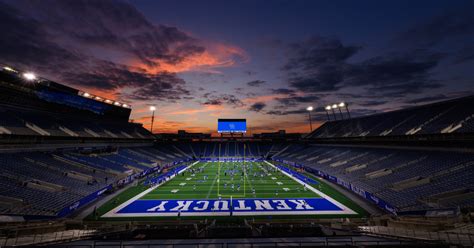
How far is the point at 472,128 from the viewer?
18.9 meters

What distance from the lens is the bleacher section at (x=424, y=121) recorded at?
70.9 ft

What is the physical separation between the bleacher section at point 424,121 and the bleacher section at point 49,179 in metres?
37.8

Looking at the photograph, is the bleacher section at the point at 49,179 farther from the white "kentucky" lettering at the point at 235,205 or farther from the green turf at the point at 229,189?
the white "kentucky" lettering at the point at 235,205

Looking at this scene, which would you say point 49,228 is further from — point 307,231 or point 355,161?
point 355,161

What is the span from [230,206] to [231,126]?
37587 mm

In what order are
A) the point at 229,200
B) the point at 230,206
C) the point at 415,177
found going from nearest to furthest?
the point at 230,206, the point at 415,177, the point at 229,200

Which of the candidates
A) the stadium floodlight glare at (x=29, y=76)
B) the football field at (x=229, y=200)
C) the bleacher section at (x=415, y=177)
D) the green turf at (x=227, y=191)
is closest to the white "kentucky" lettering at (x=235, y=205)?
the football field at (x=229, y=200)

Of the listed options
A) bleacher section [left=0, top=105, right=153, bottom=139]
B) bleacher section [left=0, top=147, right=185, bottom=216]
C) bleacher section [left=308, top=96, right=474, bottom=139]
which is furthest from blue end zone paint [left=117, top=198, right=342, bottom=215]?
bleacher section [left=0, top=105, right=153, bottom=139]

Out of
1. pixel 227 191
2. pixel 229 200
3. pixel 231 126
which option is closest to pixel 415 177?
pixel 229 200

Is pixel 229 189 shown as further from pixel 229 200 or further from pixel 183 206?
pixel 183 206

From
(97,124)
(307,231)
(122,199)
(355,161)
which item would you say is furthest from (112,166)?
(355,161)

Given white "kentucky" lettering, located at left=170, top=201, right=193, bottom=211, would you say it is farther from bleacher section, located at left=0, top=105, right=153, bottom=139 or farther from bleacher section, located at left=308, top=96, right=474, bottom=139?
bleacher section, located at left=308, top=96, right=474, bottom=139

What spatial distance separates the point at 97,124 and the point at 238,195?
35.4 meters

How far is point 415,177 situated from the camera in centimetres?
1927
